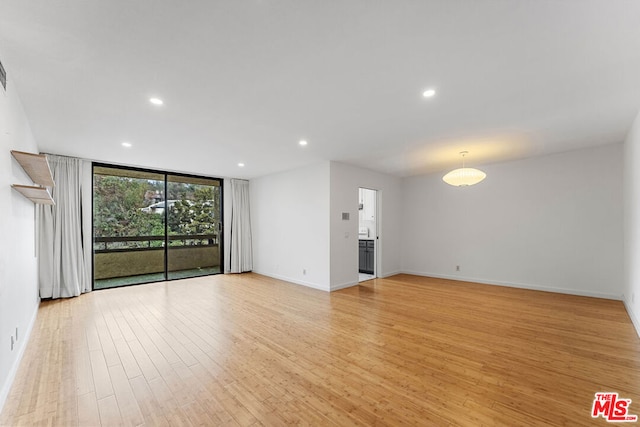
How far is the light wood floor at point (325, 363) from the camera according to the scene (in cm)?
186

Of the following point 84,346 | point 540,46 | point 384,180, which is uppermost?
point 540,46

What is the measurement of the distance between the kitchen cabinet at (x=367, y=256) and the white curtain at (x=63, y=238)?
585 cm

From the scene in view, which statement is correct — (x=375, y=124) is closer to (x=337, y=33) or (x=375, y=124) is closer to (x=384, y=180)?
(x=337, y=33)

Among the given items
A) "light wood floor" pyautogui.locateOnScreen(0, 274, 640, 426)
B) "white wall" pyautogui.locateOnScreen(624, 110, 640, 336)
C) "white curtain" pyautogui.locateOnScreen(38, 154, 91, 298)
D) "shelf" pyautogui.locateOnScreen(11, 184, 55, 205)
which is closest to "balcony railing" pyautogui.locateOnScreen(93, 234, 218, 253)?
"white curtain" pyautogui.locateOnScreen(38, 154, 91, 298)

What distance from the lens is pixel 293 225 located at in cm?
617

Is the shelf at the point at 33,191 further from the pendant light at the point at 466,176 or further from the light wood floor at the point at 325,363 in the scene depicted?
the pendant light at the point at 466,176

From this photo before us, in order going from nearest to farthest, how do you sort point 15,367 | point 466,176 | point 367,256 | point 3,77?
1. point 3,77
2. point 15,367
3. point 466,176
4. point 367,256

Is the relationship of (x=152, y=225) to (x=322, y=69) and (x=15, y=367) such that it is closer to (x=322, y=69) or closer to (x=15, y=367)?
(x=15, y=367)

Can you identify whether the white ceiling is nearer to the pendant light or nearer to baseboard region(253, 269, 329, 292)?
the pendant light

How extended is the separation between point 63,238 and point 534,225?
8858mm

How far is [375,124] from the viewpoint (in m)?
3.44

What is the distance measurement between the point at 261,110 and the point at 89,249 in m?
4.72

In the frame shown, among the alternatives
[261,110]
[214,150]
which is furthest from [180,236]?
[261,110]

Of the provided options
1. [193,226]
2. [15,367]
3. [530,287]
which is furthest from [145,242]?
[530,287]
